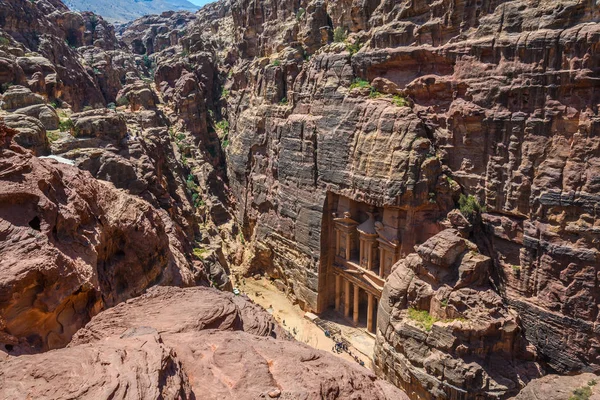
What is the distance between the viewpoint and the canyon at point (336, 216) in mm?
5777

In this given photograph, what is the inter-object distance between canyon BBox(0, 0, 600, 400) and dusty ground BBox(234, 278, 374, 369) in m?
0.94

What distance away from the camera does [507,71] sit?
1848 cm

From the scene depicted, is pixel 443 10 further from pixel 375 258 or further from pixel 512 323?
pixel 512 323

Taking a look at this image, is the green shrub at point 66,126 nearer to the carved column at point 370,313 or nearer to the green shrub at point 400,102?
the green shrub at point 400,102

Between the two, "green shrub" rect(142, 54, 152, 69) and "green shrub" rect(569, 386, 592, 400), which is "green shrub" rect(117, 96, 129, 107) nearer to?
"green shrub" rect(142, 54, 152, 69)

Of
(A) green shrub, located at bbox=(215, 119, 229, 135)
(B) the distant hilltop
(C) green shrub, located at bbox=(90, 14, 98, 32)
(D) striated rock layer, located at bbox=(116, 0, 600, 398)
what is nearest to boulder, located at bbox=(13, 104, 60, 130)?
(D) striated rock layer, located at bbox=(116, 0, 600, 398)

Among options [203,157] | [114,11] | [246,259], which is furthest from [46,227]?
[114,11]

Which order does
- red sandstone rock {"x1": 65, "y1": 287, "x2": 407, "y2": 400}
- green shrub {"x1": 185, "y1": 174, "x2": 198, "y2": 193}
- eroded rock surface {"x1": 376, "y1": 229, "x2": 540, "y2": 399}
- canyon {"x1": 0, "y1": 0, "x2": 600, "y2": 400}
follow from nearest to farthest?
red sandstone rock {"x1": 65, "y1": 287, "x2": 407, "y2": 400} < canyon {"x1": 0, "y1": 0, "x2": 600, "y2": 400} < eroded rock surface {"x1": 376, "y1": 229, "x2": 540, "y2": 399} < green shrub {"x1": 185, "y1": 174, "x2": 198, "y2": 193}

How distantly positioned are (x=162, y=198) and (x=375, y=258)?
13.0 metres

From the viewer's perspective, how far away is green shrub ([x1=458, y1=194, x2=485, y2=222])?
20.3m

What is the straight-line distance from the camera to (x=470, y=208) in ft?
66.8

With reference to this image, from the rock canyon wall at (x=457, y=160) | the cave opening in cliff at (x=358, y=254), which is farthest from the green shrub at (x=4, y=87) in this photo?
the cave opening in cliff at (x=358, y=254)

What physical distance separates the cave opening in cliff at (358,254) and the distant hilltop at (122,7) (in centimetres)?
13457

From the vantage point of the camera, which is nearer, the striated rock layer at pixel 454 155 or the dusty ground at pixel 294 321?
the striated rock layer at pixel 454 155
